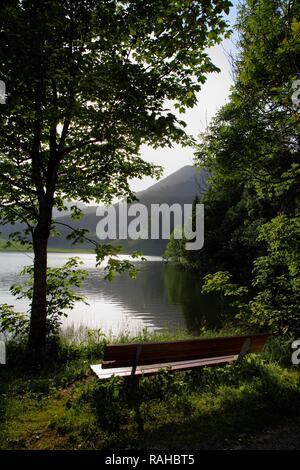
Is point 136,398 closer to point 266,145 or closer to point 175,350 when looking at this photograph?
point 175,350

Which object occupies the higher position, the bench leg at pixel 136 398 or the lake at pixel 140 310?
the bench leg at pixel 136 398

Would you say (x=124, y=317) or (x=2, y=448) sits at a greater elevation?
(x=2, y=448)

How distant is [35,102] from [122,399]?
562cm

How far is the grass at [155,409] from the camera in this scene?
449 cm

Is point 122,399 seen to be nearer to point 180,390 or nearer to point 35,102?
point 180,390

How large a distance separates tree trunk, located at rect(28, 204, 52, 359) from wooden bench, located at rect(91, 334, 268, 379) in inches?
126

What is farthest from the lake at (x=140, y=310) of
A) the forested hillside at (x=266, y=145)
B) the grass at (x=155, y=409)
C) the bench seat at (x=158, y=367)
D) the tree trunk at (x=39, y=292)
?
the grass at (x=155, y=409)

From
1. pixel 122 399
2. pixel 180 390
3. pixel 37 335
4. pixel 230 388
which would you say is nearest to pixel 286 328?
pixel 230 388

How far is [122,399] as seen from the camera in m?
5.57

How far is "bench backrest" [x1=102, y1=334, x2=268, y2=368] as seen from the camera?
5.84 m

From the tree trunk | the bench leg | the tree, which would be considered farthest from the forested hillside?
the tree trunk

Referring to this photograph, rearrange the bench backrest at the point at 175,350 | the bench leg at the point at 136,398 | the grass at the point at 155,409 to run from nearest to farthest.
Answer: the grass at the point at 155,409 < the bench leg at the point at 136,398 < the bench backrest at the point at 175,350

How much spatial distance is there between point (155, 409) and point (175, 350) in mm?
1208

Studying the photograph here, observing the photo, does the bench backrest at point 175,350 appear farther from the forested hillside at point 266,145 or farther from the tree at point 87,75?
the tree at point 87,75
